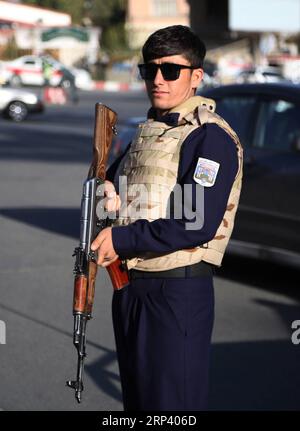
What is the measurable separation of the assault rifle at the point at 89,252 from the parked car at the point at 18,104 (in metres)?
24.5

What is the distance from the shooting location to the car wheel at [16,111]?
28297mm

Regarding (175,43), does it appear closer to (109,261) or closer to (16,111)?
(109,261)

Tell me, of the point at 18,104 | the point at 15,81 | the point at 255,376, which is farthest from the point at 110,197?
Answer: the point at 15,81

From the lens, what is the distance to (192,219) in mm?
3422

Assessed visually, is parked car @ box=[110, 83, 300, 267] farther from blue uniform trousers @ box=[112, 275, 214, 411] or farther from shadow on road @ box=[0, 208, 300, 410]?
blue uniform trousers @ box=[112, 275, 214, 411]

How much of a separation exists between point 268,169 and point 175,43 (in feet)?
14.2

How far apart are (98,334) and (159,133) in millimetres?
3470

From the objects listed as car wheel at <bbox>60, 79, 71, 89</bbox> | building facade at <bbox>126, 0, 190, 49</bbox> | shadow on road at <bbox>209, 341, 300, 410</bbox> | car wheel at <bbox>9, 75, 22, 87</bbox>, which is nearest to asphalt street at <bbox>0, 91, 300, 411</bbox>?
shadow on road at <bbox>209, 341, 300, 410</bbox>

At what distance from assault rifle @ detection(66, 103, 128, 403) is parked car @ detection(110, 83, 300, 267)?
167 inches

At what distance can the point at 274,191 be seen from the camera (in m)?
7.86

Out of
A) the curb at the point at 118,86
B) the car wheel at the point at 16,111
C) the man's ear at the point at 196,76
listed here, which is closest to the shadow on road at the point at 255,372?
the man's ear at the point at 196,76

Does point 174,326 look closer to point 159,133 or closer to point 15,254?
point 159,133
